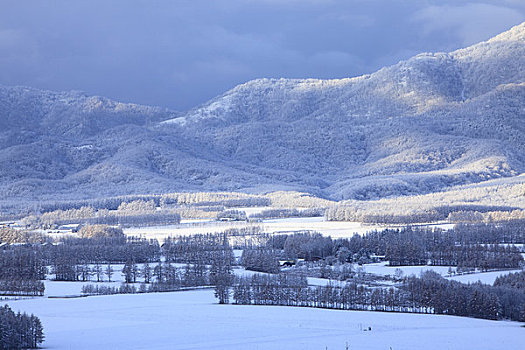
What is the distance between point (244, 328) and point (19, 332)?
16980mm

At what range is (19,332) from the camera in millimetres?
59156

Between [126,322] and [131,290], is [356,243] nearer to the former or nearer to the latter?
[131,290]

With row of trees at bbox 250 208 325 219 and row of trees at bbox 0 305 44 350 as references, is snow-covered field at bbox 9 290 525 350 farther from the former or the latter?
row of trees at bbox 250 208 325 219

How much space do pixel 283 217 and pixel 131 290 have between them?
8557 cm

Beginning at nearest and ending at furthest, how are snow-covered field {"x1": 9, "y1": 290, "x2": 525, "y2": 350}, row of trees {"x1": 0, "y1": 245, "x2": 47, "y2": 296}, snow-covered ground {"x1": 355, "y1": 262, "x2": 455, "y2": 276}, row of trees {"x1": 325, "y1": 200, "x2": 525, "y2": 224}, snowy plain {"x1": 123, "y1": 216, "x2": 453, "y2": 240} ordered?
snow-covered field {"x1": 9, "y1": 290, "x2": 525, "y2": 350}
row of trees {"x1": 0, "y1": 245, "x2": 47, "y2": 296}
snow-covered ground {"x1": 355, "y1": 262, "x2": 455, "y2": 276}
snowy plain {"x1": 123, "y1": 216, "x2": 453, "y2": 240}
row of trees {"x1": 325, "y1": 200, "x2": 525, "y2": 224}

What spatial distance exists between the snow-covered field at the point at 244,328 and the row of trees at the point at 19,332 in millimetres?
970

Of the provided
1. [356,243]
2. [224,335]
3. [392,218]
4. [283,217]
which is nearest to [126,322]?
[224,335]

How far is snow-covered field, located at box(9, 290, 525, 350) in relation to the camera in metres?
57.4

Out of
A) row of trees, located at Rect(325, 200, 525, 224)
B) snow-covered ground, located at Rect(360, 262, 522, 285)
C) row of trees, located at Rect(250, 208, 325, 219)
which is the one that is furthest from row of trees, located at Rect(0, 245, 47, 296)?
row of trees, located at Rect(325, 200, 525, 224)

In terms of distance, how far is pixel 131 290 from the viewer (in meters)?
82.4

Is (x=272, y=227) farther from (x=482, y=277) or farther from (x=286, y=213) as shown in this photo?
(x=482, y=277)

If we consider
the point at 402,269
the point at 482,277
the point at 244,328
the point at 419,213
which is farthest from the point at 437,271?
the point at 419,213

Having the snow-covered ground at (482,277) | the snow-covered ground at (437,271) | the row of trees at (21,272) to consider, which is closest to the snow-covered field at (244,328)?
the row of trees at (21,272)

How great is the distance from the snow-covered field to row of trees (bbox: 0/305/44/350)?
0.97 metres
